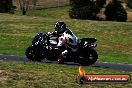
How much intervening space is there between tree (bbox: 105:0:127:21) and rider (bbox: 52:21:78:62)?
4430cm

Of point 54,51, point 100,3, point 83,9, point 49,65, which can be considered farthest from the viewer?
point 100,3

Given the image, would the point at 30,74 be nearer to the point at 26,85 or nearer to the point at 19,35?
the point at 26,85

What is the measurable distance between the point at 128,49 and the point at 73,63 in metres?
12.0

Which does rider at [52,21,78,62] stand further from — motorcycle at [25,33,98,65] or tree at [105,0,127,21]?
tree at [105,0,127,21]

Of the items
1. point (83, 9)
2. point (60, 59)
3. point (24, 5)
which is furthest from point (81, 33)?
point (24, 5)

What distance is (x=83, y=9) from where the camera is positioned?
6462cm

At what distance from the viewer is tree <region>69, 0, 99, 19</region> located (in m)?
65.6

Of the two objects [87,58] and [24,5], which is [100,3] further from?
[87,58]

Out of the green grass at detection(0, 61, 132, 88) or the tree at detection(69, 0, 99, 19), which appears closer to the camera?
the green grass at detection(0, 61, 132, 88)

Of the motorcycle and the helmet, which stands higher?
the helmet

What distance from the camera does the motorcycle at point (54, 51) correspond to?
19.6 m

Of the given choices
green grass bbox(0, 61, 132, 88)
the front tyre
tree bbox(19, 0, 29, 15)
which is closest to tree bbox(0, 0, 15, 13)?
tree bbox(19, 0, 29, 15)

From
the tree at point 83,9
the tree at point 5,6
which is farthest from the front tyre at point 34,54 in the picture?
the tree at point 5,6

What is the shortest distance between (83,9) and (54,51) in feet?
148
